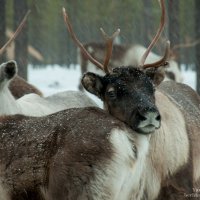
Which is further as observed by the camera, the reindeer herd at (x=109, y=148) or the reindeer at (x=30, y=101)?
the reindeer at (x=30, y=101)

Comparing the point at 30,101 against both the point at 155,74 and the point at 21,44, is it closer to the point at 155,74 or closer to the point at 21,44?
the point at 155,74

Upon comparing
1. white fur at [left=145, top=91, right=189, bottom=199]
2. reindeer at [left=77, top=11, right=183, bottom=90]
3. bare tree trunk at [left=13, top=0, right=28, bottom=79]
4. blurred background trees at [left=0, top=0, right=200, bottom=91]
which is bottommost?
blurred background trees at [left=0, top=0, right=200, bottom=91]

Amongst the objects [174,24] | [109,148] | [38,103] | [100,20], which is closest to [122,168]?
[109,148]

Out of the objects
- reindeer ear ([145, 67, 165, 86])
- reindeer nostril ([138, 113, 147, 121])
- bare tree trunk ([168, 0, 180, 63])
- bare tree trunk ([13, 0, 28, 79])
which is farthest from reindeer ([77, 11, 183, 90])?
reindeer nostril ([138, 113, 147, 121])

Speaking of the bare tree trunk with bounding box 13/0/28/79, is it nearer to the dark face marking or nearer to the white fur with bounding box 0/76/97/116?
the white fur with bounding box 0/76/97/116

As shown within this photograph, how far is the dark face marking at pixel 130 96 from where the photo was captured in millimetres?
5027

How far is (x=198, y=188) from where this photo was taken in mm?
5996

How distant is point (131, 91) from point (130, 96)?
45mm

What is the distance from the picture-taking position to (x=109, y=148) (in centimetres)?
430

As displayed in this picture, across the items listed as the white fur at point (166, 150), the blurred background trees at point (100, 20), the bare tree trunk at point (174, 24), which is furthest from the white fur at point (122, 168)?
the blurred background trees at point (100, 20)

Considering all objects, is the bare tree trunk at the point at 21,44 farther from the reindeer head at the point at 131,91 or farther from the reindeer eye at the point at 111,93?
the reindeer eye at the point at 111,93

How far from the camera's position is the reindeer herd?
429 centimetres

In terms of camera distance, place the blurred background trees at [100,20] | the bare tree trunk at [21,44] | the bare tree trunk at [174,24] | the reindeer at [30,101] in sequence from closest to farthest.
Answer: the reindeer at [30,101] → the bare tree trunk at [21,44] → the bare tree trunk at [174,24] → the blurred background trees at [100,20]

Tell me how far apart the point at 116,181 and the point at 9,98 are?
3.08 m
